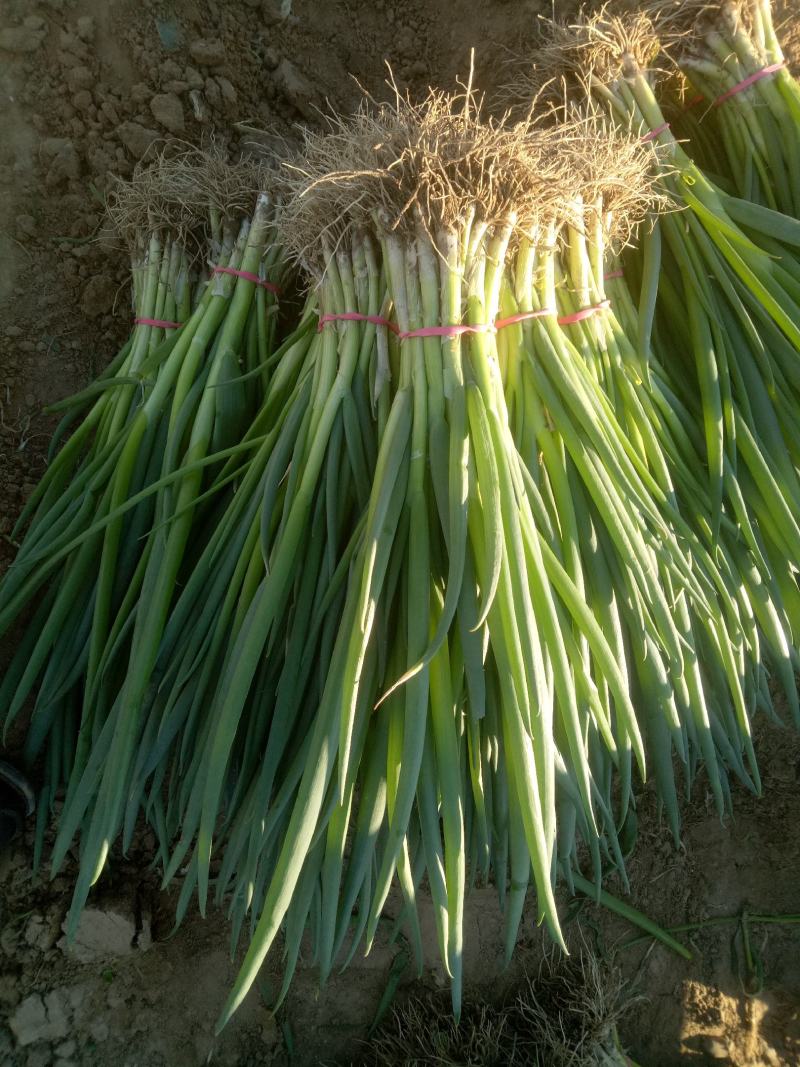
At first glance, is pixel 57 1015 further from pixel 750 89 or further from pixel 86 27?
pixel 750 89

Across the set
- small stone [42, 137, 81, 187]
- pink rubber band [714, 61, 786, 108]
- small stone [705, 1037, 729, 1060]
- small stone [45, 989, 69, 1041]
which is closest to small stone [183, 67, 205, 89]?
small stone [42, 137, 81, 187]

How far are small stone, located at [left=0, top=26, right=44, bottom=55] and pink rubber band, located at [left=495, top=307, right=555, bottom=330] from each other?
1.05 m

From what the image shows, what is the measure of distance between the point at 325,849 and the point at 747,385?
0.82 meters

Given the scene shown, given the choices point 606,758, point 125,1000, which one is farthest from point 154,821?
point 606,758

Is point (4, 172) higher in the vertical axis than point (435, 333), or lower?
higher

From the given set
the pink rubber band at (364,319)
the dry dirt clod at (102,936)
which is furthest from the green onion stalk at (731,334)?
the dry dirt clod at (102,936)

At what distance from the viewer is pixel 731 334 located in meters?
1.02

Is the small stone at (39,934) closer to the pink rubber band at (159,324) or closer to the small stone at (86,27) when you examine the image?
the pink rubber band at (159,324)

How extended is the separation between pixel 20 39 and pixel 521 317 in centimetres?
110

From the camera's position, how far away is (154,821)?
943 mm

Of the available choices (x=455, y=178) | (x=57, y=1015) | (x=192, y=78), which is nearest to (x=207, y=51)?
(x=192, y=78)

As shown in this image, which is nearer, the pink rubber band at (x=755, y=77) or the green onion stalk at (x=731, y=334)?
the green onion stalk at (x=731, y=334)

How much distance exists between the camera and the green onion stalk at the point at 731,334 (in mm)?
930

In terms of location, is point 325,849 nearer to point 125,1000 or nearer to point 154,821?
point 154,821
